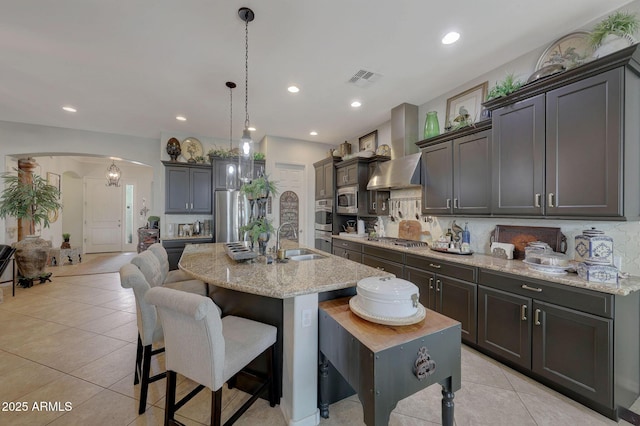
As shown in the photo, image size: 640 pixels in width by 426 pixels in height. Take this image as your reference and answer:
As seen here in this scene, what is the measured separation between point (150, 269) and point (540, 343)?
336cm

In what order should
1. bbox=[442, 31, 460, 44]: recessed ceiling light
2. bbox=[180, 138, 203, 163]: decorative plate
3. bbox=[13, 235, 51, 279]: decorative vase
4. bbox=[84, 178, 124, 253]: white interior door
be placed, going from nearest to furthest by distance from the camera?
bbox=[442, 31, 460, 44]: recessed ceiling light < bbox=[13, 235, 51, 279]: decorative vase < bbox=[180, 138, 203, 163]: decorative plate < bbox=[84, 178, 124, 253]: white interior door

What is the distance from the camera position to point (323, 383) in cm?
162

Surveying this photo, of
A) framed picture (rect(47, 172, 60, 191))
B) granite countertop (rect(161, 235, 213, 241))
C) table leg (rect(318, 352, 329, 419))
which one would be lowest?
table leg (rect(318, 352, 329, 419))

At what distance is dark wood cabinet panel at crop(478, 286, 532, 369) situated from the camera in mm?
2041

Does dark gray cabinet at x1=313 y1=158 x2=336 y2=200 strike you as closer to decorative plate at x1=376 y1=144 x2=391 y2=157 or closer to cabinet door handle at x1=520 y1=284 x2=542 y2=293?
decorative plate at x1=376 y1=144 x2=391 y2=157

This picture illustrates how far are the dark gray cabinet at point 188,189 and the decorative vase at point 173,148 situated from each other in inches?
9.4

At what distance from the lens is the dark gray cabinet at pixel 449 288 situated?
244cm

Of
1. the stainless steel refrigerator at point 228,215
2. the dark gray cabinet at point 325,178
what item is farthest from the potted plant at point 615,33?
the stainless steel refrigerator at point 228,215

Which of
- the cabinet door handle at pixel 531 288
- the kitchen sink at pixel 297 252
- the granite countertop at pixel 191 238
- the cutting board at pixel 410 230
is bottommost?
the cabinet door handle at pixel 531 288

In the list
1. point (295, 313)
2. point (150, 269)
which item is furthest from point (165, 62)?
point (295, 313)

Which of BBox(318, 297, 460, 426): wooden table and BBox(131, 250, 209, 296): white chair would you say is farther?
BBox(131, 250, 209, 296): white chair

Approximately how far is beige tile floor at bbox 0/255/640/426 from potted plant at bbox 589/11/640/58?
270 centimetres

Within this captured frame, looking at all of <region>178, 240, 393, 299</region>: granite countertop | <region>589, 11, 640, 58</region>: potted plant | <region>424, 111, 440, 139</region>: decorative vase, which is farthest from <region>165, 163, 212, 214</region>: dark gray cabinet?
<region>589, 11, 640, 58</region>: potted plant

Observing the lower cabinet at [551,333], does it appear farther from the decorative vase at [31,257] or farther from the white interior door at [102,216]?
the white interior door at [102,216]
